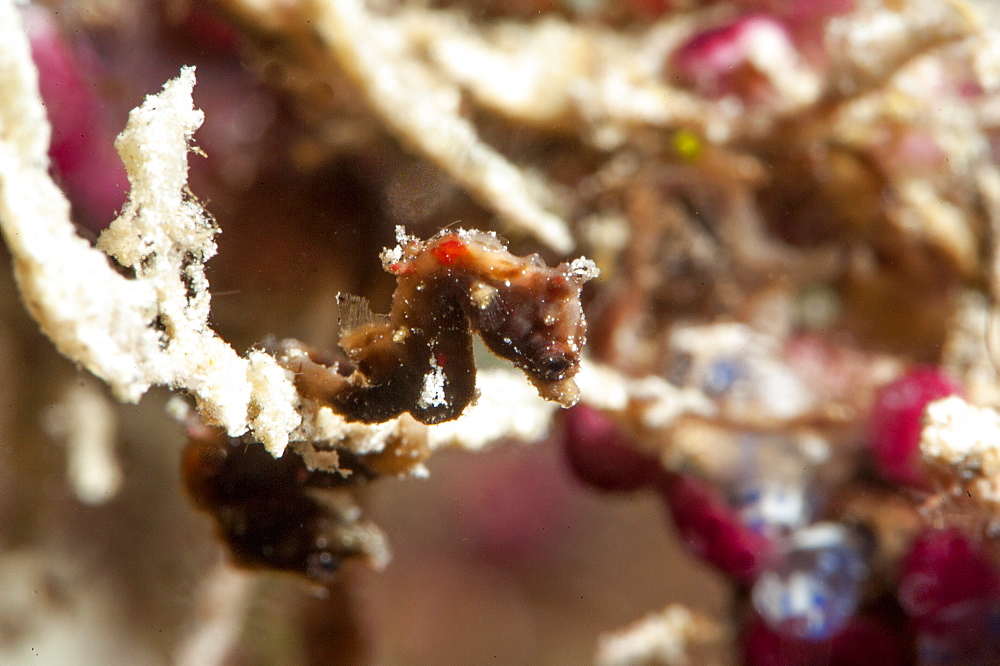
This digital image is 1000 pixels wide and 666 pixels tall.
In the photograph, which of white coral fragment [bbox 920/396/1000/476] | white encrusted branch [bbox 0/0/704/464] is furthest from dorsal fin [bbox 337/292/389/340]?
white coral fragment [bbox 920/396/1000/476]

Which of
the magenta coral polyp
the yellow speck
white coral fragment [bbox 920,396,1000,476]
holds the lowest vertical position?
white coral fragment [bbox 920,396,1000,476]

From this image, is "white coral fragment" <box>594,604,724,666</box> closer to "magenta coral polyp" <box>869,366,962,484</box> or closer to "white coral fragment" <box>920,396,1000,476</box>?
"magenta coral polyp" <box>869,366,962,484</box>

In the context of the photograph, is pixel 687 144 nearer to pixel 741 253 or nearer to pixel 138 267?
pixel 741 253

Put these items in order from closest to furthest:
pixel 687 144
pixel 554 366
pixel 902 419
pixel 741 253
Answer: pixel 554 366
pixel 902 419
pixel 687 144
pixel 741 253

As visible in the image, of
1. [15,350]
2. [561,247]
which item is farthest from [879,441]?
[15,350]

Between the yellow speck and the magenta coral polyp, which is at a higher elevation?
the yellow speck

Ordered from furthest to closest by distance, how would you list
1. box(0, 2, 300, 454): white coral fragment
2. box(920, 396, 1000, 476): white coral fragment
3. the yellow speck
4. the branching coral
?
1. the yellow speck
2. the branching coral
3. box(920, 396, 1000, 476): white coral fragment
4. box(0, 2, 300, 454): white coral fragment

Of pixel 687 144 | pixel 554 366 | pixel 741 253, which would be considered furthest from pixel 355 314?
pixel 741 253

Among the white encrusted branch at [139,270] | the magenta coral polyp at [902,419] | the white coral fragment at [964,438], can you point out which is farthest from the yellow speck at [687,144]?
the white encrusted branch at [139,270]

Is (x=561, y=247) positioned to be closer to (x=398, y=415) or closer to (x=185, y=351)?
(x=398, y=415)

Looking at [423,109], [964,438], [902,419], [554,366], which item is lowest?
[554,366]
